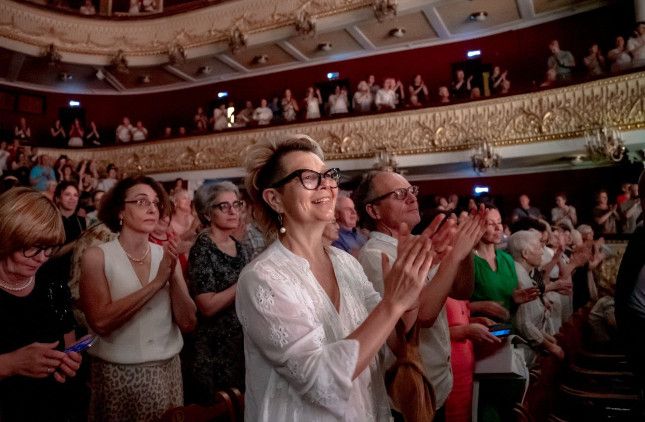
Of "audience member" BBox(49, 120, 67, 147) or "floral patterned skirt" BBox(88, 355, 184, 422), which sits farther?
"audience member" BBox(49, 120, 67, 147)

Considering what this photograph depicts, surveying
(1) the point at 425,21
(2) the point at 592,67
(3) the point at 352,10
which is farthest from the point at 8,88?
(2) the point at 592,67

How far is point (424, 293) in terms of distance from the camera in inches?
64.0

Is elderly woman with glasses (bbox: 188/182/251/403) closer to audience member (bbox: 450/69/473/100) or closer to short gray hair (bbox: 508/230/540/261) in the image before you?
short gray hair (bbox: 508/230/540/261)

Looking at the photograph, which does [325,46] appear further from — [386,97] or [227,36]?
[386,97]

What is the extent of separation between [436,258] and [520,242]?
1.49 metres

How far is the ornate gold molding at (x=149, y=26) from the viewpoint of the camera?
33.2 ft

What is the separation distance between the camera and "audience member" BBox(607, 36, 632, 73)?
266 inches

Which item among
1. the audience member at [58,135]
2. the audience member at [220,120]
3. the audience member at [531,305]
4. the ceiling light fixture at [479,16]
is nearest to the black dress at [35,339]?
the audience member at [531,305]

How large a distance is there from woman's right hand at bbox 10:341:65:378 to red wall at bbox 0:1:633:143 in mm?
7883

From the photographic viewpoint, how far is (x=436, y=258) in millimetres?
1917

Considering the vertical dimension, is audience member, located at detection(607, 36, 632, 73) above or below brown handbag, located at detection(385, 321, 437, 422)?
above

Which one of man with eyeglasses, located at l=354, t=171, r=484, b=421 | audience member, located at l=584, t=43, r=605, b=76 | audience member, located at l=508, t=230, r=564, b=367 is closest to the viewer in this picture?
man with eyeglasses, located at l=354, t=171, r=484, b=421

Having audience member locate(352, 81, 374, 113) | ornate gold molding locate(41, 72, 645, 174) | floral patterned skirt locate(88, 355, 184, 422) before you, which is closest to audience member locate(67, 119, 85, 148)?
ornate gold molding locate(41, 72, 645, 174)

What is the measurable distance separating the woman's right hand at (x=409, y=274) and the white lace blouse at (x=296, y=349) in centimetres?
14
